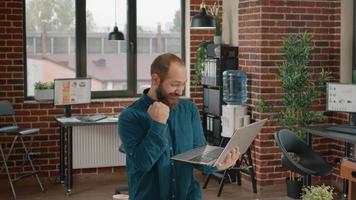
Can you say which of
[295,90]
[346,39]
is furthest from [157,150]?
[346,39]

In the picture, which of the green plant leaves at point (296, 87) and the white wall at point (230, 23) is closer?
the green plant leaves at point (296, 87)

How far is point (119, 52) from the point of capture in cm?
743

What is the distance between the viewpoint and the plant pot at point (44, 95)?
22.2 feet

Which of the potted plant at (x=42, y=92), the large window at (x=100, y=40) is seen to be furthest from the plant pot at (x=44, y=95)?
the large window at (x=100, y=40)

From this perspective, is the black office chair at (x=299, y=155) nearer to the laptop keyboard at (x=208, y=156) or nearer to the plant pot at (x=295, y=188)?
the plant pot at (x=295, y=188)

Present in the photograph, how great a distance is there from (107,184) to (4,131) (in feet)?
4.61

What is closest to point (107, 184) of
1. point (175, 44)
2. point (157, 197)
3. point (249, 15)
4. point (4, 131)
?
point (4, 131)

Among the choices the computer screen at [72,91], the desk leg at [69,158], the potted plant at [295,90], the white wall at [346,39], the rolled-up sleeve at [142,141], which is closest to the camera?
the rolled-up sleeve at [142,141]

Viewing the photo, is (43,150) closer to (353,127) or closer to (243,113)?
(243,113)

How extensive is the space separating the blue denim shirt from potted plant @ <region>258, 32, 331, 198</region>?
360cm

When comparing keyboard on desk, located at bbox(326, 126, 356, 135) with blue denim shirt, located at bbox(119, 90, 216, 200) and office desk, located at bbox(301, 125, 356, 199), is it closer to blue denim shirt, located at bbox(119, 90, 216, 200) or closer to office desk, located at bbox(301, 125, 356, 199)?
office desk, located at bbox(301, 125, 356, 199)

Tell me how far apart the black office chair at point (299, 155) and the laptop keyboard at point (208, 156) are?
8.80 feet

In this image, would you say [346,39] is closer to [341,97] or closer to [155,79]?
[341,97]

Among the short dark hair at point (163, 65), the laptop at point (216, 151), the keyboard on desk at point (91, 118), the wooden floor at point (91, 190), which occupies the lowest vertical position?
the wooden floor at point (91, 190)
